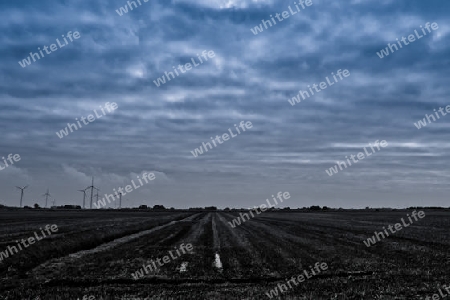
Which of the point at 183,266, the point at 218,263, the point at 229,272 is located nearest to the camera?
the point at 229,272

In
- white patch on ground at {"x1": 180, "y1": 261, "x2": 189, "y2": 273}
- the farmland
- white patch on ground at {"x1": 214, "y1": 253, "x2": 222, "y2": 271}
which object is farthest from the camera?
white patch on ground at {"x1": 214, "y1": 253, "x2": 222, "y2": 271}

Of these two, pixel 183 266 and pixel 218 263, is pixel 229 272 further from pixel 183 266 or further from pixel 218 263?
pixel 183 266

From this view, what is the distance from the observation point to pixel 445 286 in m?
15.4

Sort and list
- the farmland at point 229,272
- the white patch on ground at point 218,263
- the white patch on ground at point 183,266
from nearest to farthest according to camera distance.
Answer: the farmland at point 229,272 < the white patch on ground at point 183,266 < the white patch on ground at point 218,263

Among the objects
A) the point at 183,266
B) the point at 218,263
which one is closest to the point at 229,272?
the point at 218,263

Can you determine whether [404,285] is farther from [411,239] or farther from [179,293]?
[411,239]

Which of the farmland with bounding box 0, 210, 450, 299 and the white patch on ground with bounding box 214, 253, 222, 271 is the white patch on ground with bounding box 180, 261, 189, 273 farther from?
the white patch on ground with bounding box 214, 253, 222, 271

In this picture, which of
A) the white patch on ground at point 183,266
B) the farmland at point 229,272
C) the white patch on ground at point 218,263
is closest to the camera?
the farmland at point 229,272

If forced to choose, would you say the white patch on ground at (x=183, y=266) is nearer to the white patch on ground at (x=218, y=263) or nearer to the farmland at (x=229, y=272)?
the farmland at (x=229, y=272)

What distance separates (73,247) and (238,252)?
40.4 ft

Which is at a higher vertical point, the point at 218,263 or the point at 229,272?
the point at 218,263

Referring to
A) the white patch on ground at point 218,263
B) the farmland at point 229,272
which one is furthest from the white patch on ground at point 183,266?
the white patch on ground at point 218,263

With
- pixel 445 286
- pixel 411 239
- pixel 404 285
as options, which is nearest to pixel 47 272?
pixel 404 285

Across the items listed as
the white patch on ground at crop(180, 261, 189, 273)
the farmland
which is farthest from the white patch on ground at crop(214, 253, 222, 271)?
the white patch on ground at crop(180, 261, 189, 273)
